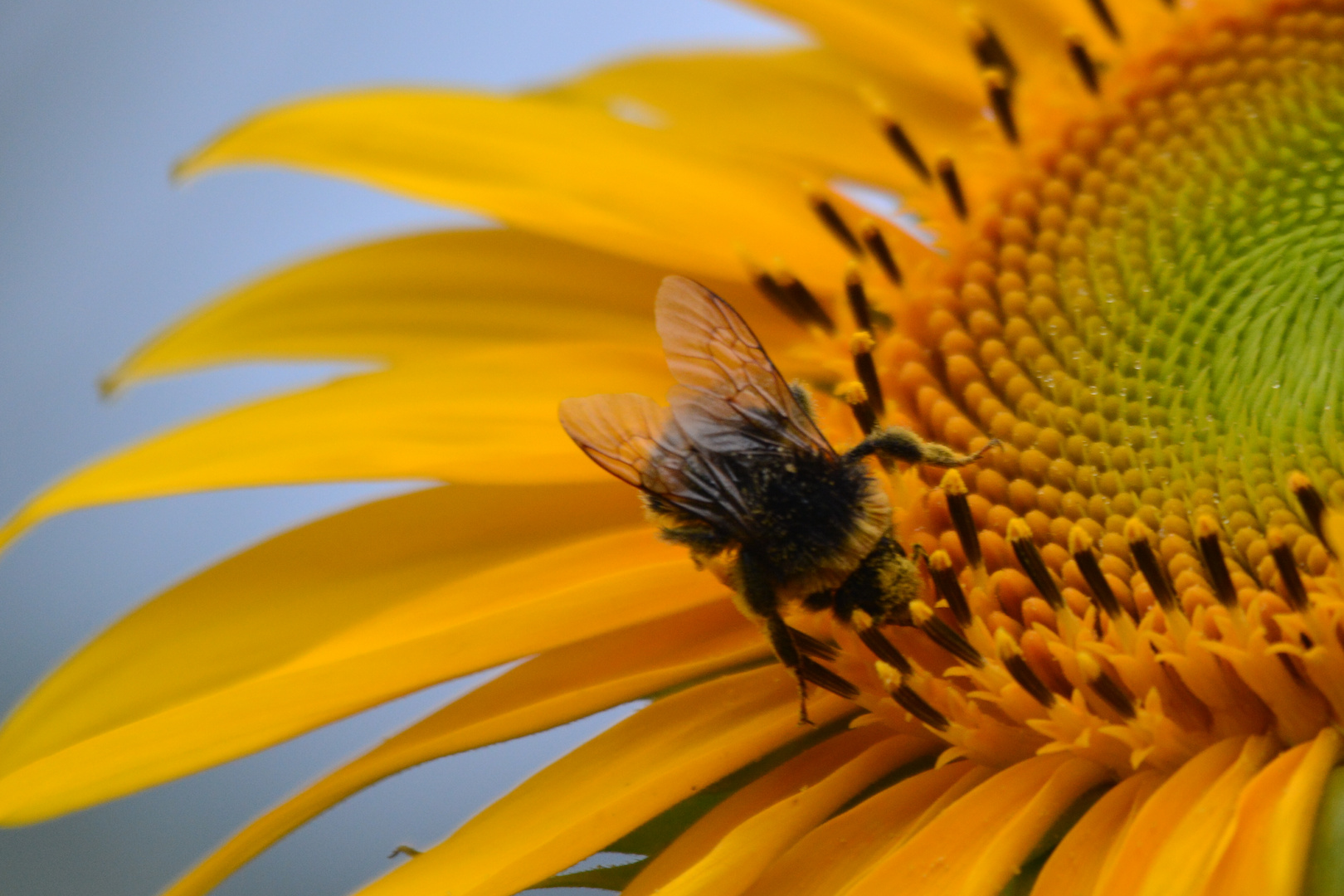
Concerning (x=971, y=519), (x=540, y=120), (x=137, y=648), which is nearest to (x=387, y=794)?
(x=137, y=648)

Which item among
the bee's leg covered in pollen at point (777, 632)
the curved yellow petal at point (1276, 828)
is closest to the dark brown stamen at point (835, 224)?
the bee's leg covered in pollen at point (777, 632)

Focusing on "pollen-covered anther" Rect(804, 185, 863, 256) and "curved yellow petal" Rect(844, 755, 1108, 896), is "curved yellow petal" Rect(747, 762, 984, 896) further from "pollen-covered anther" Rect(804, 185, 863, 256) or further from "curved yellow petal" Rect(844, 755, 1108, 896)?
"pollen-covered anther" Rect(804, 185, 863, 256)

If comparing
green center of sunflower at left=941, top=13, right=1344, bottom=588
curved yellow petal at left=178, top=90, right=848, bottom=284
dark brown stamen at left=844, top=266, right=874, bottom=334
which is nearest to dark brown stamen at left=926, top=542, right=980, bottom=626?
green center of sunflower at left=941, top=13, right=1344, bottom=588

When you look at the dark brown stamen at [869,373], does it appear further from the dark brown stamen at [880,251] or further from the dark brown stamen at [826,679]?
the dark brown stamen at [826,679]

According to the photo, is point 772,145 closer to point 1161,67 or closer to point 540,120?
point 540,120

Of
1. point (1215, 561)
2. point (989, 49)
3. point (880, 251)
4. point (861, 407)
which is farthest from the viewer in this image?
point (989, 49)

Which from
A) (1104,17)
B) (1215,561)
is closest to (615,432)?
(1215,561)

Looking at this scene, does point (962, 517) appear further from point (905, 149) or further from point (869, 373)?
point (905, 149)
